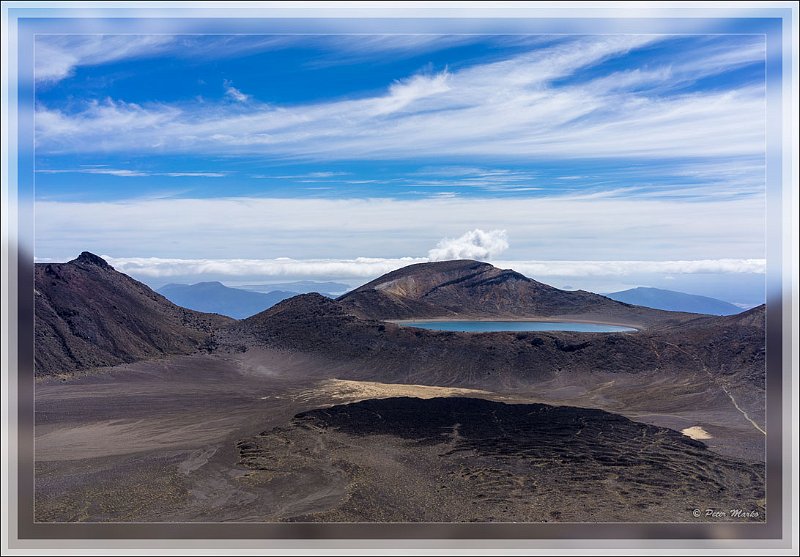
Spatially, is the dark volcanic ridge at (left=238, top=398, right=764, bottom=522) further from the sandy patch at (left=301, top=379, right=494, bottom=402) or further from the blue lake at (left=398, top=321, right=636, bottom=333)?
the blue lake at (left=398, top=321, right=636, bottom=333)

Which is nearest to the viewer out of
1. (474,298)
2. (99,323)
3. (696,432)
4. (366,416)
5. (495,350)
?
(696,432)

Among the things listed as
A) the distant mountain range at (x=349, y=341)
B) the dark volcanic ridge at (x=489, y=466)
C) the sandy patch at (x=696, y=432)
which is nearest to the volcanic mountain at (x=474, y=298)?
the distant mountain range at (x=349, y=341)

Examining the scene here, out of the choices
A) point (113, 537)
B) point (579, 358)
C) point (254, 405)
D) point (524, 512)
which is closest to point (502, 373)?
point (579, 358)

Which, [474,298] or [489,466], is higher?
[474,298]

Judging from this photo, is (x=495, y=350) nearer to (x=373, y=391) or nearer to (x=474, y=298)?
(x=373, y=391)

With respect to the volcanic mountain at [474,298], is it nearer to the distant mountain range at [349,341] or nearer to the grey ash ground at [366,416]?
the grey ash ground at [366,416]

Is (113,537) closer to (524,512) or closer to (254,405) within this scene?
(524,512)

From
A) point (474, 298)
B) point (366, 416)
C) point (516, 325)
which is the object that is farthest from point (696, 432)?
point (474, 298)
